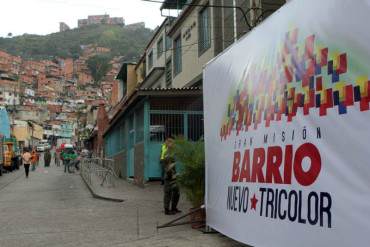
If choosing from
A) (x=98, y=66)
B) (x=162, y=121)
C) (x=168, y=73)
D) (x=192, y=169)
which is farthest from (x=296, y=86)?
(x=98, y=66)

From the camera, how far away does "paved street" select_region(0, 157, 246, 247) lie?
8672 mm

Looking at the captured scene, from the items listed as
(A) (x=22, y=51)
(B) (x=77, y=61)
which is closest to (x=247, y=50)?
(A) (x=22, y=51)

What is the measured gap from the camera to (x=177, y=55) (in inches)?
1133

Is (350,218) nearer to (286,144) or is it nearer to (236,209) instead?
(286,144)

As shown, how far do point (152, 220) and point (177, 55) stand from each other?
18.7m

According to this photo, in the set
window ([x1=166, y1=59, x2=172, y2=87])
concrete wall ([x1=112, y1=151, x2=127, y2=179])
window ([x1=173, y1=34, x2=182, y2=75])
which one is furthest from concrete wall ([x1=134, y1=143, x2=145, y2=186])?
window ([x1=166, y1=59, x2=172, y2=87])

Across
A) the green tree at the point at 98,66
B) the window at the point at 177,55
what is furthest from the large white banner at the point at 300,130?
the green tree at the point at 98,66

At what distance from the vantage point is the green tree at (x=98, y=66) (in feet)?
480

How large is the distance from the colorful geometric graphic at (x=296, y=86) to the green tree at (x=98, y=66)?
453 ft

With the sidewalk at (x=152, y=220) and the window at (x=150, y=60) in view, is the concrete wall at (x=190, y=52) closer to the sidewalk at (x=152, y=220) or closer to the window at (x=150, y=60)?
the sidewalk at (x=152, y=220)

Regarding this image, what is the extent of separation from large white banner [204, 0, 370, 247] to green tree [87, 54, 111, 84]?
13799 centimetres

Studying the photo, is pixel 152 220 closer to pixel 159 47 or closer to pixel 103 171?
pixel 103 171

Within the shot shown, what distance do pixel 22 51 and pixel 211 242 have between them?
168 metres

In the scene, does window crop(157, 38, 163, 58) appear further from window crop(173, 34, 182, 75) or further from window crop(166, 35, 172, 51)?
window crop(173, 34, 182, 75)
